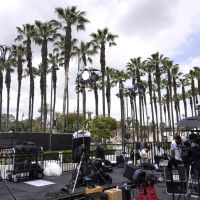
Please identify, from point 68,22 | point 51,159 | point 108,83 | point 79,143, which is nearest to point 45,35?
point 68,22

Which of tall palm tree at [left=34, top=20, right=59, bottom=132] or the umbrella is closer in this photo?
the umbrella

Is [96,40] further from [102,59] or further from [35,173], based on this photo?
[35,173]

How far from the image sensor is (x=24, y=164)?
11781mm

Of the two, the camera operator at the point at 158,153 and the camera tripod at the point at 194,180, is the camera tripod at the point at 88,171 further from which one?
the camera operator at the point at 158,153

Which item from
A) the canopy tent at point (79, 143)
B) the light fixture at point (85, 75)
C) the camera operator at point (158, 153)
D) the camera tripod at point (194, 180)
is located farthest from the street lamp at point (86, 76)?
the camera operator at point (158, 153)

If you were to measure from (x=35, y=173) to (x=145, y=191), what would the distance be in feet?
22.6

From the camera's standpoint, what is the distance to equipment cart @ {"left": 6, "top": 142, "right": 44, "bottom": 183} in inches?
456

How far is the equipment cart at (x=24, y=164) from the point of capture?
38.0ft

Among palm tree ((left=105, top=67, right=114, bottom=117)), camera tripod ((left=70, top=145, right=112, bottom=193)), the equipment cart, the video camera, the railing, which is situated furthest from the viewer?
palm tree ((left=105, top=67, right=114, bottom=117))

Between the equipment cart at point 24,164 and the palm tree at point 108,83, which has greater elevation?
the palm tree at point 108,83

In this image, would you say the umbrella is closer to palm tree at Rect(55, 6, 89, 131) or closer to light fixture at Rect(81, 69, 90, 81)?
light fixture at Rect(81, 69, 90, 81)

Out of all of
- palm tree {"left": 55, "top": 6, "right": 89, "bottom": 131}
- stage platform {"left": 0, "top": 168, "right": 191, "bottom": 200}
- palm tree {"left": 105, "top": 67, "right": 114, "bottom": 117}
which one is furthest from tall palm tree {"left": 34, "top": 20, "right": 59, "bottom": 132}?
stage platform {"left": 0, "top": 168, "right": 191, "bottom": 200}

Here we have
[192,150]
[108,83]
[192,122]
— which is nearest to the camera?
[192,150]

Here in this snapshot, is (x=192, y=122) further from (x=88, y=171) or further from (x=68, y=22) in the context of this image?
(x=68, y=22)
